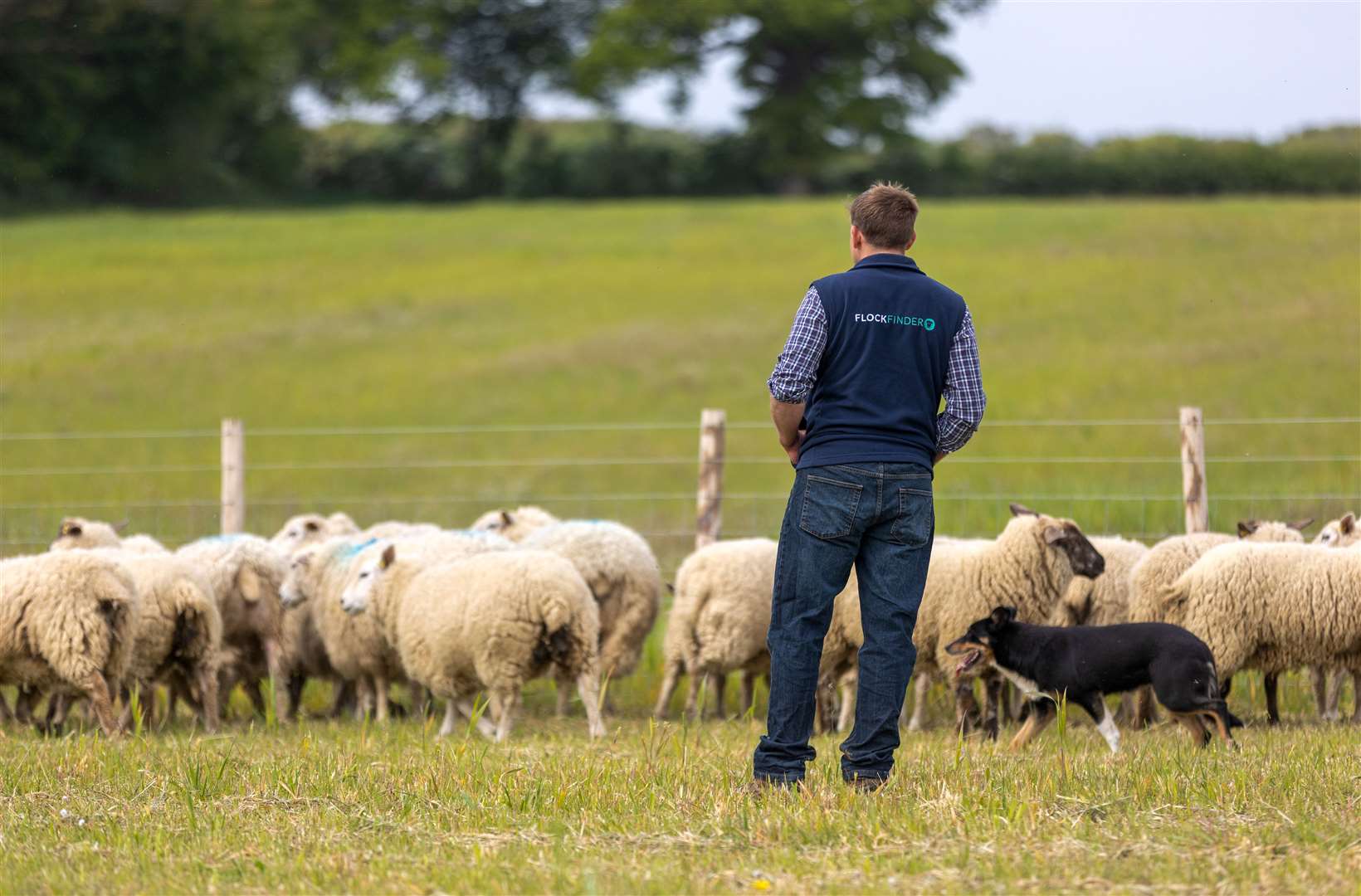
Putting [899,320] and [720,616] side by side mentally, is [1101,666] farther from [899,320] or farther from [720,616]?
[899,320]

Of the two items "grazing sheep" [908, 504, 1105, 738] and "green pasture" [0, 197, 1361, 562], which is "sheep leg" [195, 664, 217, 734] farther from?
"green pasture" [0, 197, 1361, 562]

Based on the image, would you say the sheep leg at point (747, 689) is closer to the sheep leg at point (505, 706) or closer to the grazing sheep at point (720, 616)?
the grazing sheep at point (720, 616)

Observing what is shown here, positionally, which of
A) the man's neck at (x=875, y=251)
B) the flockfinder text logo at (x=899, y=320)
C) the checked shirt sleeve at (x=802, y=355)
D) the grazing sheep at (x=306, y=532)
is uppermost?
the man's neck at (x=875, y=251)

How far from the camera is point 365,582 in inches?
397

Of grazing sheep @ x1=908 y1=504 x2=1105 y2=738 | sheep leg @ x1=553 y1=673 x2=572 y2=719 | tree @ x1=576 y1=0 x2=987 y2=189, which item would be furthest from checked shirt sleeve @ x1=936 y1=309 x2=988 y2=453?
tree @ x1=576 y1=0 x2=987 y2=189

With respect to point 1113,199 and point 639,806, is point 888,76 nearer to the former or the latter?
point 1113,199

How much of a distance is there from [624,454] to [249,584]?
40.3ft

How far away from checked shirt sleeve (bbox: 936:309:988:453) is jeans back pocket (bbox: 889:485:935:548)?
284mm

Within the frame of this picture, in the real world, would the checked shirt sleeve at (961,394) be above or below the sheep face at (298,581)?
above

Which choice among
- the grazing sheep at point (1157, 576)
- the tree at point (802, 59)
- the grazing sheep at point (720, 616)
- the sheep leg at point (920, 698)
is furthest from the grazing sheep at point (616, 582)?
the tree at point (802, 59)

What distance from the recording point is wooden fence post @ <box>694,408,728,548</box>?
11625 millimetres

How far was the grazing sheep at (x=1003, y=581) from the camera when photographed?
8.68 meters

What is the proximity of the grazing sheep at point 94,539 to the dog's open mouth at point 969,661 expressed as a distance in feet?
17.6

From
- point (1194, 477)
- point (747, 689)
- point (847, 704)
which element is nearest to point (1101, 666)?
point (847, 704)
